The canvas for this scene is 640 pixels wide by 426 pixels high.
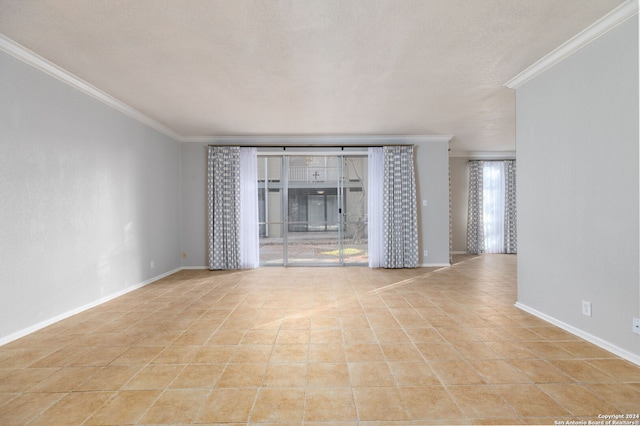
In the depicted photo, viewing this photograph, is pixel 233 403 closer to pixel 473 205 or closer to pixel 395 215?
pixel 395 215

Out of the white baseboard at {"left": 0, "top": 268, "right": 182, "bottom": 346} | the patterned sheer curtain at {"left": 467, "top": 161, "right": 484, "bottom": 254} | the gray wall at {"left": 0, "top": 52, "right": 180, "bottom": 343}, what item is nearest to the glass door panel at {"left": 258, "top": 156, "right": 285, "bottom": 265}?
the gray wall at {"left": 0, "top": 52, "right": 180, "bottom": 343}

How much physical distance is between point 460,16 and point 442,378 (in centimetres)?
256

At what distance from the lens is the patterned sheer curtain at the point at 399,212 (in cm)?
570

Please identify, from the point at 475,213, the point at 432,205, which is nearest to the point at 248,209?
the point at 432,205

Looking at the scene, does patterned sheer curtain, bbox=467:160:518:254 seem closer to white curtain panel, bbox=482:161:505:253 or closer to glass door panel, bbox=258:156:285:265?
white curtain panel, bbox=482:161:505:253

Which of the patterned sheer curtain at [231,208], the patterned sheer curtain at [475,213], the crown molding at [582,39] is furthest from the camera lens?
the patterned sheer curtain at [475,213]

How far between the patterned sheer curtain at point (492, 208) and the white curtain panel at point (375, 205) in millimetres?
2997

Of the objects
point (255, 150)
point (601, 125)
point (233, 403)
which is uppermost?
point (255, 150)

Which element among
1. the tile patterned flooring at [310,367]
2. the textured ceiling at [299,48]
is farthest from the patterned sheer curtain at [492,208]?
the tile patterned flooring at [310,367]

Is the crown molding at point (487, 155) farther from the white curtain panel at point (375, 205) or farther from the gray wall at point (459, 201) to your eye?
the white curtain panel at point (375, 205)

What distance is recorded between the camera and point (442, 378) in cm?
197

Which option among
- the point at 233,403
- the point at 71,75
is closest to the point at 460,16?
the point at 233,403

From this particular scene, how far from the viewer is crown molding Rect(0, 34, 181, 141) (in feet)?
8.36

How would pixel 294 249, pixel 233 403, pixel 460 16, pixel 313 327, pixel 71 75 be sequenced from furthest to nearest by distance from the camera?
1. pixel 294 249
2. pixel 71 75
3. pixel 313 327
4. pixel 460 16
5. pixel 233 403
